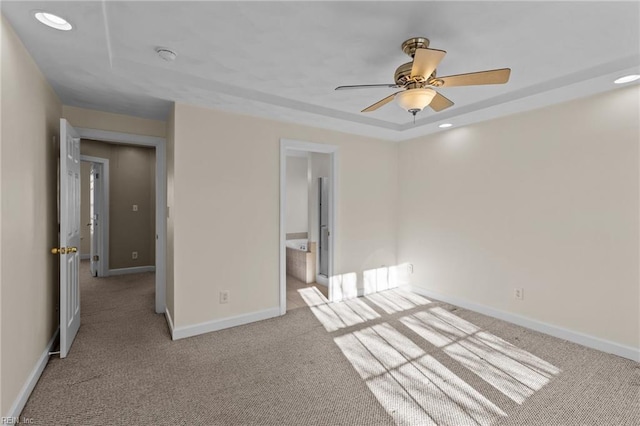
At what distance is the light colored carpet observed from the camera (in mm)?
1933

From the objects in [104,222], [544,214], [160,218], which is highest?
[544,214]

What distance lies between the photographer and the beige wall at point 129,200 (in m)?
5.62

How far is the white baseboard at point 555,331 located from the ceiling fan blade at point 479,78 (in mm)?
2581

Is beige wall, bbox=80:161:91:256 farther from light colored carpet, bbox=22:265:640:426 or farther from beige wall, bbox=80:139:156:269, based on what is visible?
light colored carpet, bbox=22:265:640:426

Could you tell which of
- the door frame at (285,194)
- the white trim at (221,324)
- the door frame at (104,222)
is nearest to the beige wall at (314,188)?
the door frame at (285,194)

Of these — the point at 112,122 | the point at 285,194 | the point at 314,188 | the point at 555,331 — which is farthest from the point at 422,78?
the point at 314,188

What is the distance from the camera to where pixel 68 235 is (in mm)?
2684

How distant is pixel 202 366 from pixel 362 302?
226 centimetres

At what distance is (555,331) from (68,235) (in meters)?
4.69

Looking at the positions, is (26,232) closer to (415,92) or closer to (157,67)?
(157,67)

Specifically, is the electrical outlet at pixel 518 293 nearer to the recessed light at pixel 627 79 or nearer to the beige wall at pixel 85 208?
the recessed light at pixel 627 79

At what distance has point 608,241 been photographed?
2.77 meters

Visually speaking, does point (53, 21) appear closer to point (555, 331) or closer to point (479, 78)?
point (479, 78)

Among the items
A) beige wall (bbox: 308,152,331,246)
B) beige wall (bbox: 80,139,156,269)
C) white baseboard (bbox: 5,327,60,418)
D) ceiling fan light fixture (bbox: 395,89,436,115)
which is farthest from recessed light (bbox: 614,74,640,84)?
beige wall (bbox: 80,139,156,269)
